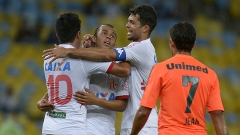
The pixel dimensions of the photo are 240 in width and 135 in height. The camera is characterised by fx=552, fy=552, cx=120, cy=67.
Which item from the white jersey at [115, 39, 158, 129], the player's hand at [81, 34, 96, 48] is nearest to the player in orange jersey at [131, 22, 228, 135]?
the white jersey at [115, 39, 158, 129]

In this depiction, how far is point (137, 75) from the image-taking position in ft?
17.8

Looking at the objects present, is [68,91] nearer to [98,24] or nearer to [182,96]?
[182,96]

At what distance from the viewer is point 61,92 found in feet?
17.1

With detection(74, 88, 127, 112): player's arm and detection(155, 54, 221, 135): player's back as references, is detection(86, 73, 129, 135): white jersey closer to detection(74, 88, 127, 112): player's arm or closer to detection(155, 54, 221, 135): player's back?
detection(74, 88, 127, 112): player's arm

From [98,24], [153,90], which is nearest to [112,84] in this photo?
[153,90]

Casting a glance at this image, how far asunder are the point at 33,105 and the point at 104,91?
235 inches

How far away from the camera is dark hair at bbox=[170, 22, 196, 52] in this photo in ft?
15.3

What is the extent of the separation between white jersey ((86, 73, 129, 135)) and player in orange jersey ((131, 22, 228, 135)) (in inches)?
32.9

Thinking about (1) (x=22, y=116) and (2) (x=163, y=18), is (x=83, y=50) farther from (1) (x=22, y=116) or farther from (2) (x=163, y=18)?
(2) (x=163, y=18)

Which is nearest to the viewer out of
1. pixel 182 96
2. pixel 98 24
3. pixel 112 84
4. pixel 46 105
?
pixel 182 96

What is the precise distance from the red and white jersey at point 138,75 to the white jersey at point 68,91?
300mm

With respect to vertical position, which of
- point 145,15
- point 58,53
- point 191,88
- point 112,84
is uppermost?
point 145,15

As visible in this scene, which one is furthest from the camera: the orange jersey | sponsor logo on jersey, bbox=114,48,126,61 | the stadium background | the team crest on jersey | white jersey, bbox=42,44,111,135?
the stadium background

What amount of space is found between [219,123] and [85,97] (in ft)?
4.23
